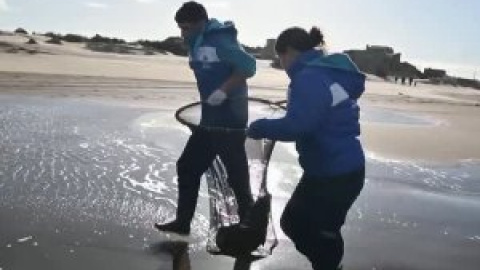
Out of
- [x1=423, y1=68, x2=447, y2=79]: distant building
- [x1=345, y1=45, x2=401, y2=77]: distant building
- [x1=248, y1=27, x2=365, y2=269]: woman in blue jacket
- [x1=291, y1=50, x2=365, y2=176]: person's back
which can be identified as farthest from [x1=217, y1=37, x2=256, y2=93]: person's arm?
[x1=423, y1=68, x2=447, y2=79]: distant building

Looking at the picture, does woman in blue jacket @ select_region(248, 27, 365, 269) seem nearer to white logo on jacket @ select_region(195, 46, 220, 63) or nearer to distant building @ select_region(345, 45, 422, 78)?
white logo on jacket @ select_region(195, 46, 220, 63)

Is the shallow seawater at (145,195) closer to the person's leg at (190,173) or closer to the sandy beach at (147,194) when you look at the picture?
the sandy beach at (147,194)

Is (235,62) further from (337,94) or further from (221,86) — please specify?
(337,94)

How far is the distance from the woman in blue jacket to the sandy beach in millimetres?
1008

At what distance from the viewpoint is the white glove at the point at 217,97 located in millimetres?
5637

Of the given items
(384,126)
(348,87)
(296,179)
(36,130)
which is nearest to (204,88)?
(348,87)

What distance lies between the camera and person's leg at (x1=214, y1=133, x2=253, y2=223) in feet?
19.1

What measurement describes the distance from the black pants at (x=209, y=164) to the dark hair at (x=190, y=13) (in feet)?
2.96

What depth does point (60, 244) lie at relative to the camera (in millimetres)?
5527

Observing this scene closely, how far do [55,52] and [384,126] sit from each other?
2453cm

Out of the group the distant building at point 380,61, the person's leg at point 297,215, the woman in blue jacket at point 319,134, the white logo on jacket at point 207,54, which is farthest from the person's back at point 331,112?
the distant building at point 380,61

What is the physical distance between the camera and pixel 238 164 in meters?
5.83

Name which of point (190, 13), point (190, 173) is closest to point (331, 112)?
point (190, 13)

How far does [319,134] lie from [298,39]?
1.91ft
